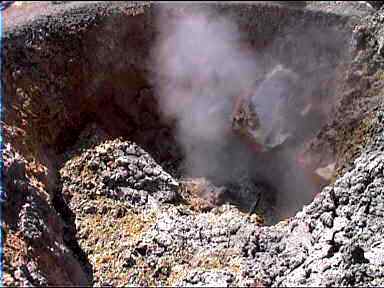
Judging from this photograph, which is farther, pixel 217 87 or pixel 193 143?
pixel 217 87

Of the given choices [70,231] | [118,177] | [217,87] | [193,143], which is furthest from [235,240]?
[217,87]

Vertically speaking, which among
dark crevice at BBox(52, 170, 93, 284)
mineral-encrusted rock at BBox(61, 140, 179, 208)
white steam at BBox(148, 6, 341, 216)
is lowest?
dark crevice at BBox(52, 170, 93, 284)

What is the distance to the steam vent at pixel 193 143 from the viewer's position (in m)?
11.6

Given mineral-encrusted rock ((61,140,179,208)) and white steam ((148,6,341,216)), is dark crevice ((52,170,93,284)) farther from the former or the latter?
white steam ((148,6,341,216))

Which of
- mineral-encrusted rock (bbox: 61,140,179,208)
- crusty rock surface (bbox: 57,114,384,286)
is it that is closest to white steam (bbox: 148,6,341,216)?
mineral-encrusted rock (bbox: 61,140,179,208)

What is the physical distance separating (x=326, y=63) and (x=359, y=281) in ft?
30.9

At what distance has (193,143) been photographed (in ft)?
63.3

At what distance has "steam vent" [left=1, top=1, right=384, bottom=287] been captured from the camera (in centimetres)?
1158

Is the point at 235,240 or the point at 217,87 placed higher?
the point at 217,87

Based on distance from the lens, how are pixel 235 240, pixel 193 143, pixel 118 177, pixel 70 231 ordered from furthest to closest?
pixel 193 143, pixel 118 177, pixel 70 231, pixel 235 240

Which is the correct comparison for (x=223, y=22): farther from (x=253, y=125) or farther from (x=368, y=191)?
A: (x=368, y=191)

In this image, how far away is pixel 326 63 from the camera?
60.0 ft

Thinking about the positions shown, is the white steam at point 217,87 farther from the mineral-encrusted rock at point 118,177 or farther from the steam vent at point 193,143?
the mineral-encrusted rock at point 118,177

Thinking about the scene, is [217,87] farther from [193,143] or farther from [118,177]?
[118,177]
